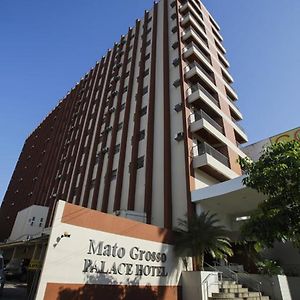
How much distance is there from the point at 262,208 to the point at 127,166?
50.6ft

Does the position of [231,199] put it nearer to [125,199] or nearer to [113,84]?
[125,199]

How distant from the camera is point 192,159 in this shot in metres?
19.9

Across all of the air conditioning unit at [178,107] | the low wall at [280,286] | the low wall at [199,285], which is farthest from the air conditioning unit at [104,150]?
the low wall at [280,286]

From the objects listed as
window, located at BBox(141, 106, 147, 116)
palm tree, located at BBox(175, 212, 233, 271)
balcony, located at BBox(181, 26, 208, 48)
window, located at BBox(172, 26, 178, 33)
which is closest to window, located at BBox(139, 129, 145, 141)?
window, located at BBox(141, 106, 147, 116)

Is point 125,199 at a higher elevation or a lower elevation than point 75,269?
higher

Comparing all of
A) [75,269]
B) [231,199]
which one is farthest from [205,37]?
[75,269]

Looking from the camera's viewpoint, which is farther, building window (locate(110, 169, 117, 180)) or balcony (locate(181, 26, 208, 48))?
balcony (locate(181, 26, 208, 48))

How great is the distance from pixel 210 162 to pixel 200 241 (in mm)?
6685

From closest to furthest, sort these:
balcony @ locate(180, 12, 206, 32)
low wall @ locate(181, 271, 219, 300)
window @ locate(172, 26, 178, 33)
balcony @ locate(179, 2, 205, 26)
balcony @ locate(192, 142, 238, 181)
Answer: low wall @ locate(181, 271, 219, 300), balcony @ locate(192, 142, 238, 181), window @ locate(172, 26, 178, 33), balcony @ locate(180, 12, 206, 32), balcony @ locate(179, 2, 205, 26)

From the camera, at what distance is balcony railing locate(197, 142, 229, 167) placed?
20656mm

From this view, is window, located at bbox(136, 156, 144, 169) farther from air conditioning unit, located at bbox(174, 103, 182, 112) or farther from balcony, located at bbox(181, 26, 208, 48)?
balcony, located at bbox(181, 26, 208, 48)

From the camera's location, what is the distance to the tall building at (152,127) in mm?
20453

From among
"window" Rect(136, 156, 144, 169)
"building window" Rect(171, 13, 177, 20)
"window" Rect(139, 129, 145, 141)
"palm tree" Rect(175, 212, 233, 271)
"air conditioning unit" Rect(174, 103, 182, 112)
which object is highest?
"building window" Rect(171, 13, 177, 20)

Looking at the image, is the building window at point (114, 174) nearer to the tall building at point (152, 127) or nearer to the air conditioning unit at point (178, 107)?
the tall building at point (152, 127)
